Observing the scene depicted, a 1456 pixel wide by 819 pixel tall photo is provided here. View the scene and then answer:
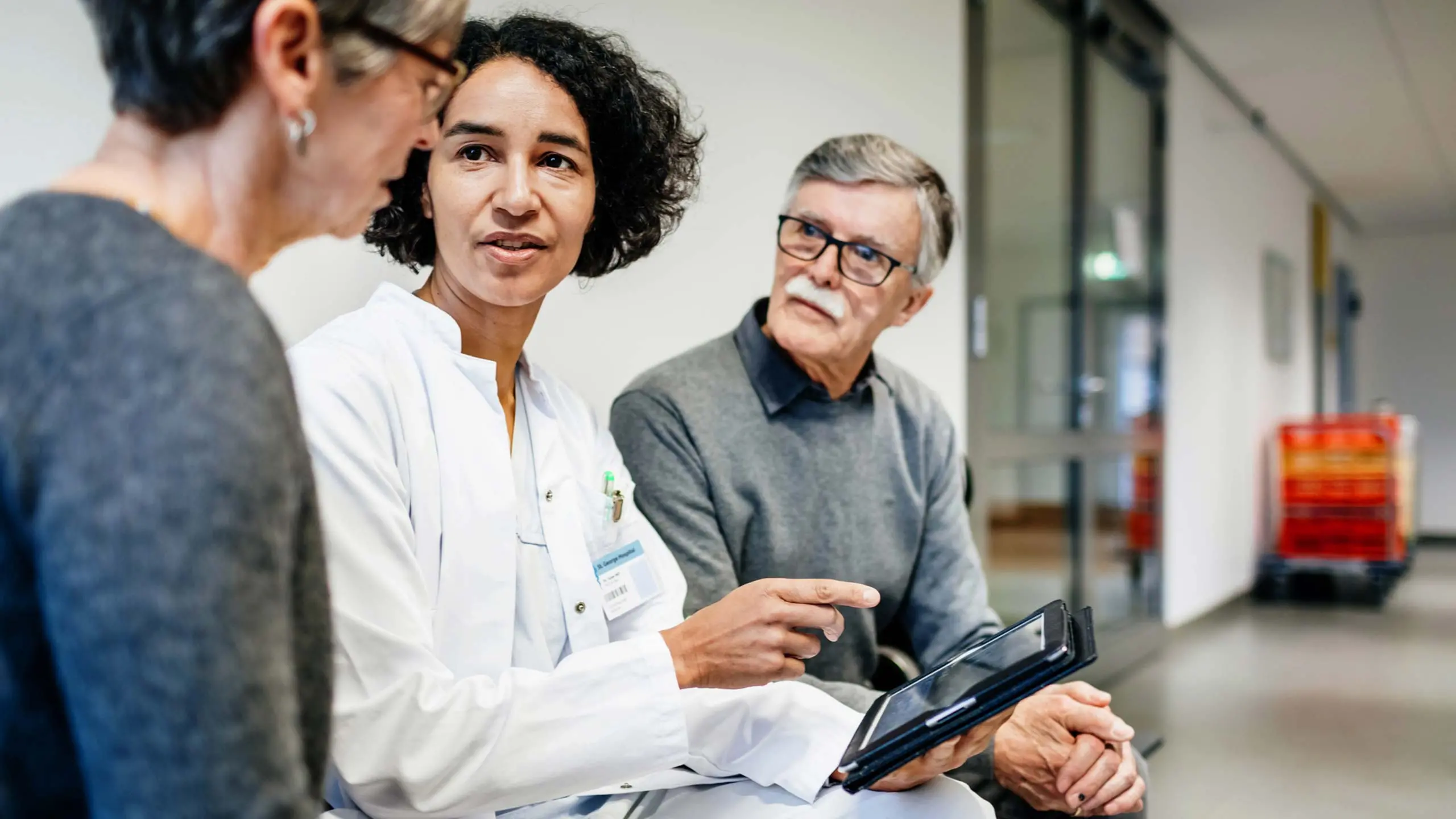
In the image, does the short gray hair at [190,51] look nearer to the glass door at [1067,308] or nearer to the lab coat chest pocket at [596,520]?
the lab coat chest pocket at [596,520]

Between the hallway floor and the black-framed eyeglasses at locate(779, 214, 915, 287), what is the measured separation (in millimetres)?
1722

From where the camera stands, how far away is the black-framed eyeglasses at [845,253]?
1.84 m

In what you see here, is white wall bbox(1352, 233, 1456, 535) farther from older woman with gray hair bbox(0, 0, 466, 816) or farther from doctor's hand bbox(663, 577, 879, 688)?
older woman with gray hair bbox(0, 0, 466, 816)

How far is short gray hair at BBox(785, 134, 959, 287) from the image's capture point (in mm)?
1830

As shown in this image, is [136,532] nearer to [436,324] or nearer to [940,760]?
[436,324]

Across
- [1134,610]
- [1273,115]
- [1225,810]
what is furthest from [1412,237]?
[1225,810]

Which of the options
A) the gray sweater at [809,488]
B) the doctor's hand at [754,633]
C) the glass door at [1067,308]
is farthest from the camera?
the glass door at [1067,308]

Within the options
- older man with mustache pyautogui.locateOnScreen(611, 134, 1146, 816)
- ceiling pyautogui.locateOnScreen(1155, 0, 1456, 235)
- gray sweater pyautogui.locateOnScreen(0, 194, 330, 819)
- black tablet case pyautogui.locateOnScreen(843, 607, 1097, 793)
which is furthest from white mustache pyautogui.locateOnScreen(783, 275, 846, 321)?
ceiling pyautogui.locateOnScreen(1155, 0, 1456, 235)

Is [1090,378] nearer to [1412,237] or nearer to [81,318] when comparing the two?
[81,318]

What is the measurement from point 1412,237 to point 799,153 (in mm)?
10452

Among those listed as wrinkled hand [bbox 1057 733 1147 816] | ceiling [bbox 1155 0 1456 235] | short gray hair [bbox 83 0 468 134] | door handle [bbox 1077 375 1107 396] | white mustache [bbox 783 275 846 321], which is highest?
ceiling [bbox 1155 0 1456 235]

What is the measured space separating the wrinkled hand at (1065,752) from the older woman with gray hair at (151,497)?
1.12 meters

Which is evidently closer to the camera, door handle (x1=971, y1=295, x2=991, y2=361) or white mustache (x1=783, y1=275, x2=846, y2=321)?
white mustache (x1=783, y1=275, x2=846, y2=321)

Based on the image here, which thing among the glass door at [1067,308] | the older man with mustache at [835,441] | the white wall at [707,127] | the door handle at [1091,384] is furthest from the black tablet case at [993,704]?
the door handle at [1091,384]
